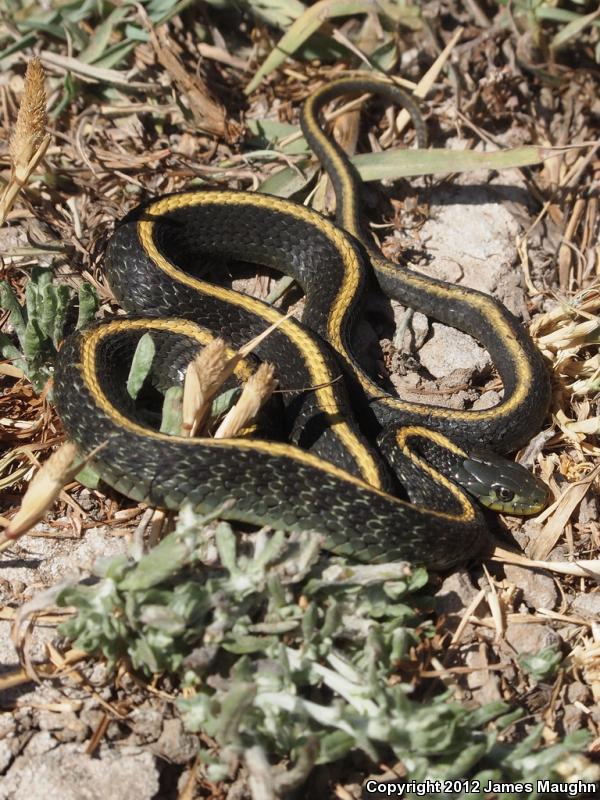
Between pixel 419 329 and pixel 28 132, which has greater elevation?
pixel 28 132

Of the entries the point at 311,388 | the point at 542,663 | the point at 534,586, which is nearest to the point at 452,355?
the point at 311,388

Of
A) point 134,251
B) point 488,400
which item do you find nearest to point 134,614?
point 134,251

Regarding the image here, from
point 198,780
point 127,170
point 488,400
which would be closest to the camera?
point 198,780

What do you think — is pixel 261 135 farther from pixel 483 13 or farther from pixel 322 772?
pixel 322 772

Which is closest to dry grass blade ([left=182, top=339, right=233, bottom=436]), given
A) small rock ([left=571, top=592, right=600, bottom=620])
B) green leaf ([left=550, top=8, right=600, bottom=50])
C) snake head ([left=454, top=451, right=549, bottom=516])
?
snake head ([left=454, top=451, right=549, bottom=516])

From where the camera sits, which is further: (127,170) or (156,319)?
(127,170)

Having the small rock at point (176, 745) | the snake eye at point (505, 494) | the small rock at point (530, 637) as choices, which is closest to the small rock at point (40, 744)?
the small rock at point (176, 745)

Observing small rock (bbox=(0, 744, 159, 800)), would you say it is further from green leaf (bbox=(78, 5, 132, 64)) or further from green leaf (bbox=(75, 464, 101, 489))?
green leaf (bbox=(78, 5, 132, 64))

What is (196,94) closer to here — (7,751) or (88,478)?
(88,478)
